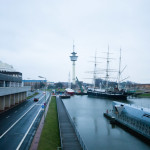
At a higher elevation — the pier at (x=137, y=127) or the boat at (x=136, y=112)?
the boat at (x=136, y=112)

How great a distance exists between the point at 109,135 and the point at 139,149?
6031 mm

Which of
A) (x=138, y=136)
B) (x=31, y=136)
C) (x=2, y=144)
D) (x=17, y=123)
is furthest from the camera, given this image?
(x=17, y=123)

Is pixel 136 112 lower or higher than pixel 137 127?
higher

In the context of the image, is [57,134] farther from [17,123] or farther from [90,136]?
[17,123]

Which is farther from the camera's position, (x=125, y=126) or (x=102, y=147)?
(x=125, y=126)

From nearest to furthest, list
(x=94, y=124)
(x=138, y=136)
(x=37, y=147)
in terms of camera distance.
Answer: (x=37, y=147)
(x=138, y=136)
(x=94, y=124)

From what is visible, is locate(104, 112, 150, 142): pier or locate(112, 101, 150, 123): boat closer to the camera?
locate(104, 112, 150, 142): pier

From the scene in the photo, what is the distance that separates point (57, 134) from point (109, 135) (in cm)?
970

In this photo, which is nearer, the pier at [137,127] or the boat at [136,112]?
the pier at [137,127]

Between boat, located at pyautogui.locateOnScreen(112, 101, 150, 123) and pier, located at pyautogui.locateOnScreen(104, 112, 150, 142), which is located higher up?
boat, located at pyautogui.locateOnScreen(112, 101, 150, 123)

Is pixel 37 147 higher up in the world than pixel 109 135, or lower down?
higher up

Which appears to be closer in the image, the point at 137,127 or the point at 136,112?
the point at 137,127

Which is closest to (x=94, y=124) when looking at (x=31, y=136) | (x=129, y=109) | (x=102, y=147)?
(x=129, y=109)

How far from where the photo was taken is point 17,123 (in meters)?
26.2
